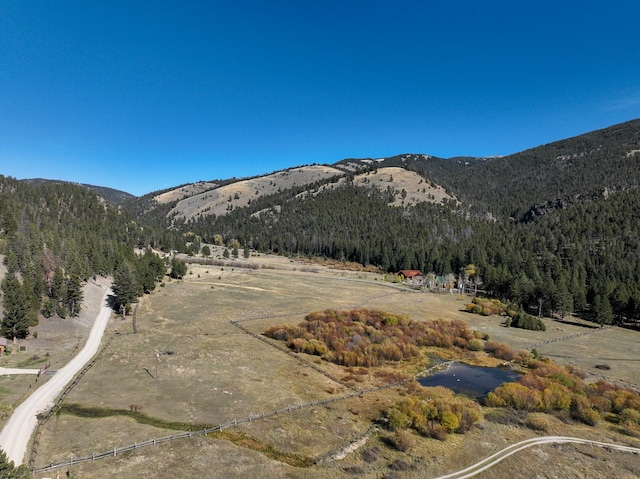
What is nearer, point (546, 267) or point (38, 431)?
point (38, 431)

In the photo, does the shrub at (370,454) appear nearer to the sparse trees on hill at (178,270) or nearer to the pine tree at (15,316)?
the pine tree at (15,316)

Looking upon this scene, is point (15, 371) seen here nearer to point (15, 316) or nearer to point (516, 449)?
point (15, 316)

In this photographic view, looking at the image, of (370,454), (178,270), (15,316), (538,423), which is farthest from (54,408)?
(178,270)

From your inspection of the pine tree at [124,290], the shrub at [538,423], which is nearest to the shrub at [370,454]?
the shrub at [538,423]

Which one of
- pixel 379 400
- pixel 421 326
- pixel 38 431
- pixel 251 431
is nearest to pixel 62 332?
pixel 38 431

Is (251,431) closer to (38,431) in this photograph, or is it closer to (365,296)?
(38,431)

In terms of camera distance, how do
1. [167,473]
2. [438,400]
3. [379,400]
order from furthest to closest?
[379,400] → [438,400] → [167,473]
